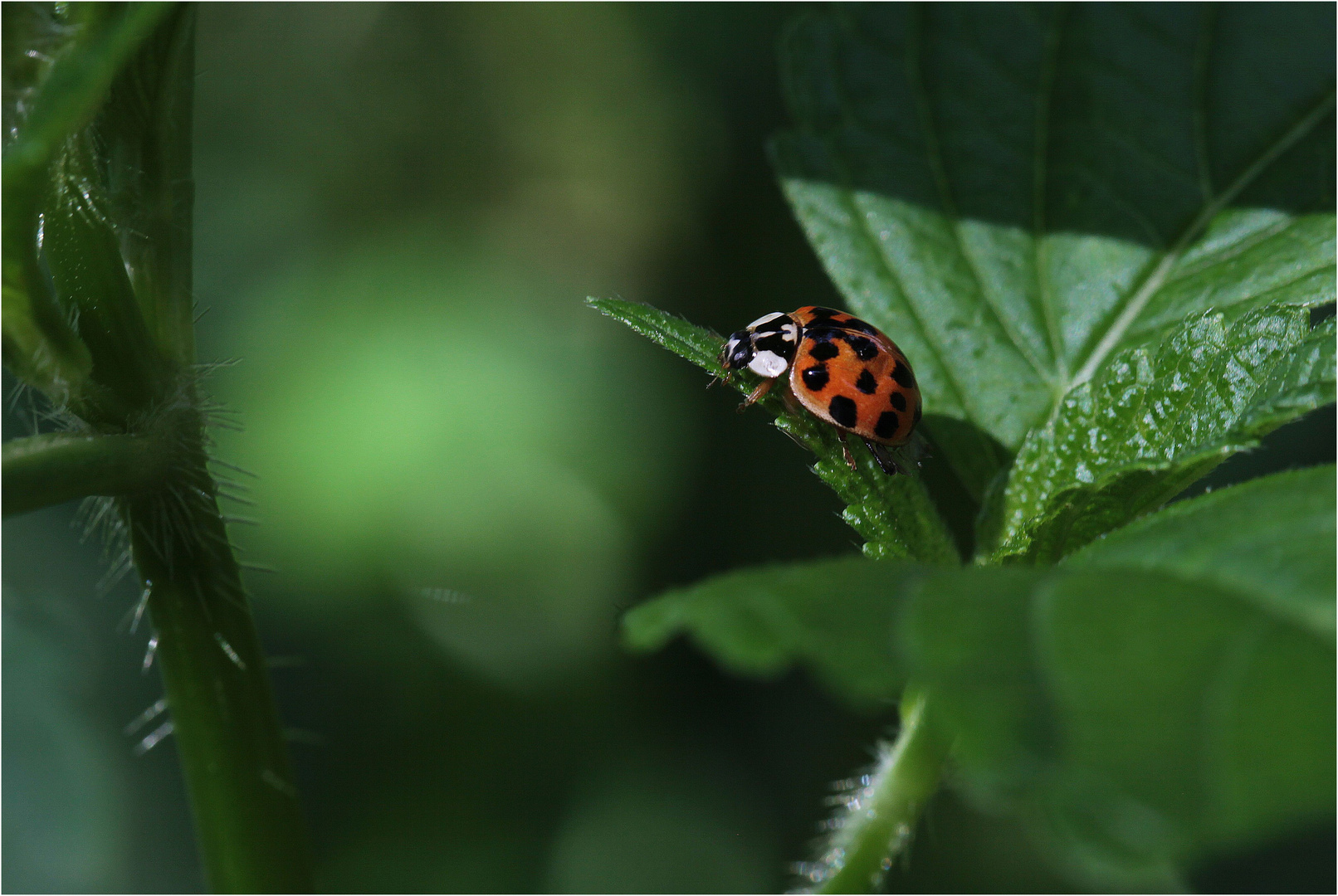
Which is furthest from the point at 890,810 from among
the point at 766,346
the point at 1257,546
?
the point at 766,346

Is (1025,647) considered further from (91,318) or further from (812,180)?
(812,180)

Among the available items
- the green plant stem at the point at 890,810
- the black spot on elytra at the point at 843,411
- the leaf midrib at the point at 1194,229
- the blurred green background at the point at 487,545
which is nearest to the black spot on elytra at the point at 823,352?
the black spot on elytra at the point at 843,411

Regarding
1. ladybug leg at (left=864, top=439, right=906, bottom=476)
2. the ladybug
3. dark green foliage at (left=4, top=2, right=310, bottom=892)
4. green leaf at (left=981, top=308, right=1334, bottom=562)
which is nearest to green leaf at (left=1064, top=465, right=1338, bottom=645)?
green leaf at (left=981, top=308, right=1334, bottom=562)

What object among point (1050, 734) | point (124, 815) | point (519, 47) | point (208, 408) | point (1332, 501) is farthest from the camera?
point (519, 47)

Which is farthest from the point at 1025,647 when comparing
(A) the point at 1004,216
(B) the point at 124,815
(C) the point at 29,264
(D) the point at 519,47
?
(D) the point at 519,47

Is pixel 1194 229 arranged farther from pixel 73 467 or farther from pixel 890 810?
pixel 73 467

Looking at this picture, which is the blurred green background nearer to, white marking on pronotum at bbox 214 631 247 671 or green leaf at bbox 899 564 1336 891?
white marking on pronotum at bbox 214 631 247 671

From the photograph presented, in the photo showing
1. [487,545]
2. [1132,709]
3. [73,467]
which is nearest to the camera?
[1132,709]
